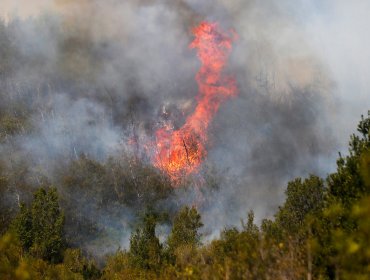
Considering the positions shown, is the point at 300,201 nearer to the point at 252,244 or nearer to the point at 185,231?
the point at 185,231

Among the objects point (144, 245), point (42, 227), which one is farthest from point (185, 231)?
point (42, 227)

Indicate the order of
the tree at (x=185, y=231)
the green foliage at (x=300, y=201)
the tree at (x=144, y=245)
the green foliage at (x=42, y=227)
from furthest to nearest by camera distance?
the tree at (x=185, y=231) < the green foliage at (x=42, y=227) < the tree at (x=144, y=245) < the green foliage at (x=300, y=201)

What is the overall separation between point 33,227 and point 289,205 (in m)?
54.8

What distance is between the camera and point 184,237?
8444 cm

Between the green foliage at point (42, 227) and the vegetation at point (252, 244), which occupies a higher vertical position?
the green foliage at point (42, 227)

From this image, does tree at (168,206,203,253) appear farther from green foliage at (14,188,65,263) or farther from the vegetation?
green foliage at (14,188,65,263)

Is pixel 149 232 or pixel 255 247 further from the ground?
pixel 149 232

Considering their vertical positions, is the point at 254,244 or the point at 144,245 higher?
the point at 144,245

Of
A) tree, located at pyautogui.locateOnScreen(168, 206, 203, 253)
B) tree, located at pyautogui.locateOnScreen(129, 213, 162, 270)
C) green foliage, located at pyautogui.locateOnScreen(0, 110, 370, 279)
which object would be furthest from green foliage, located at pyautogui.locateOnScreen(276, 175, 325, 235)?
tree, located at pyautogui.locateOnScreen(168, 206, 203, 253)

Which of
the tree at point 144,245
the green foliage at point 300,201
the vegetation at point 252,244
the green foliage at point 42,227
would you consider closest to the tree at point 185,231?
the vegetation at point 252,244

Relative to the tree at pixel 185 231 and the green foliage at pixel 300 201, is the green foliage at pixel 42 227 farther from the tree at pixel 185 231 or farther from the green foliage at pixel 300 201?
the green foliage at pixel 300 201

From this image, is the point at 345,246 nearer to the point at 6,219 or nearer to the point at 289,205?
the point at 289,205

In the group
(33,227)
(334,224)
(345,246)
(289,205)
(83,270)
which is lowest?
(345,246)

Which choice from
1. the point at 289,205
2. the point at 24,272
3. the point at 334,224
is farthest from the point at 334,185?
the point at 289,205
